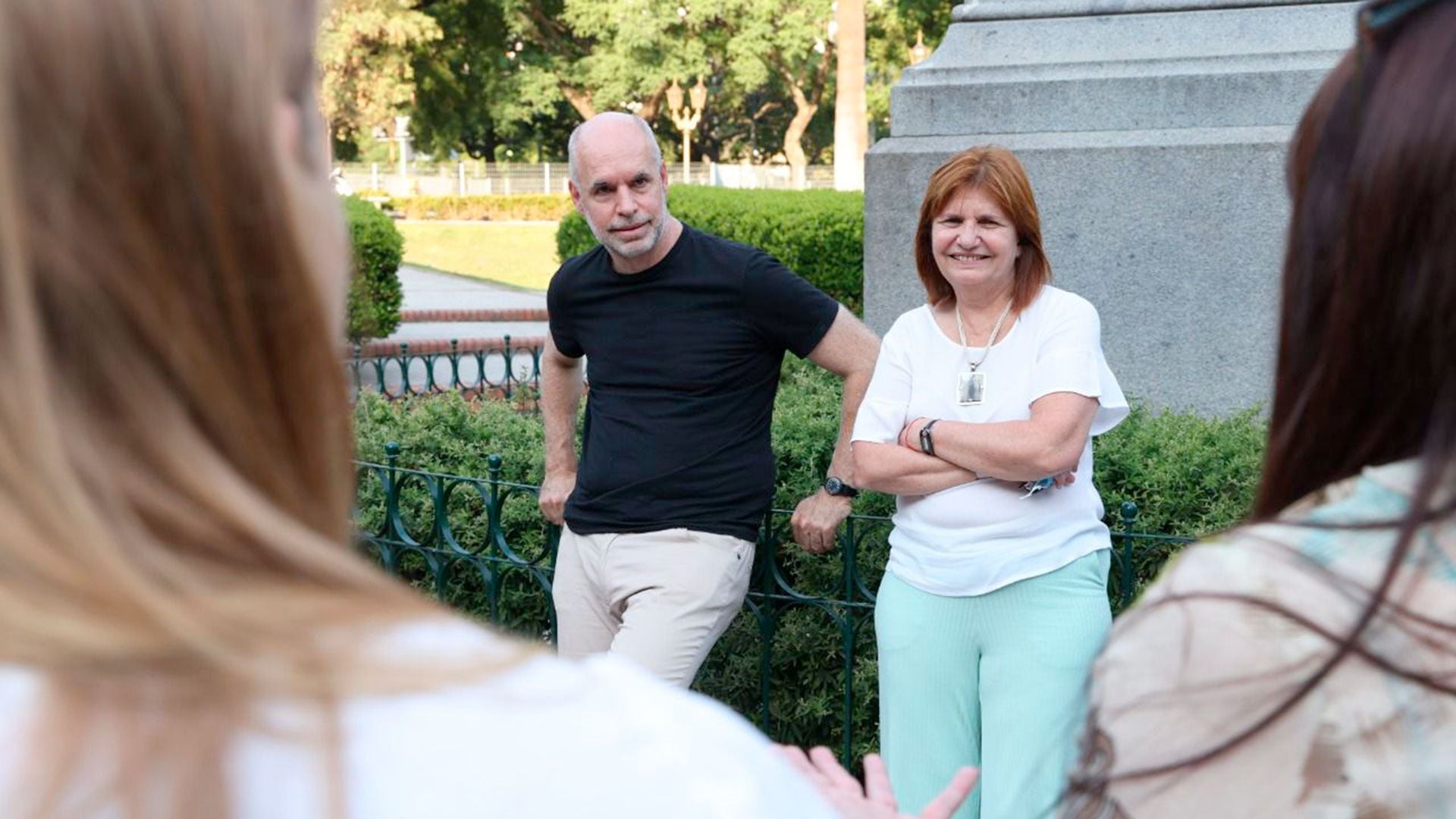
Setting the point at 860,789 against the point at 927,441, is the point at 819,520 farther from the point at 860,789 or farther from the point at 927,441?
the point at 860,789

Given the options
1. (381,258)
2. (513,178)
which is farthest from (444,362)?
(513,178)

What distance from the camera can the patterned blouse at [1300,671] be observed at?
1188 mm

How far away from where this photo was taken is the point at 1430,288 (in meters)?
1.25

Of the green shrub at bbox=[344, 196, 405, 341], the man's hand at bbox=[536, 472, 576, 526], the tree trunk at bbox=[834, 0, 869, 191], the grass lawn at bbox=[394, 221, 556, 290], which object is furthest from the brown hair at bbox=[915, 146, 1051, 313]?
the tree trunk at bbox=[834, 0, 869, 191]

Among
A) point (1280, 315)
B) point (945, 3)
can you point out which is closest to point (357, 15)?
point (945, 3)

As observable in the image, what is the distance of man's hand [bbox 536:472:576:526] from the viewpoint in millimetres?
4055

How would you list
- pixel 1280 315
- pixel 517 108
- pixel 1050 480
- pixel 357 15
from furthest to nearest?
pixel 517 108 → pixel 357 15 → pixel 1050 480 → pixel 1280 315

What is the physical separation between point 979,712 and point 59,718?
278 cm

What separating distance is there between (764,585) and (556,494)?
61 cm

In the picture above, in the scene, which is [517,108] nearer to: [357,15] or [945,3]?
[357,15]

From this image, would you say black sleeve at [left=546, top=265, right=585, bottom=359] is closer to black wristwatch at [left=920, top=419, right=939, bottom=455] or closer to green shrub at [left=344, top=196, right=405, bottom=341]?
black wristwatch at [left=920, top=419, right=939, bottom=455]

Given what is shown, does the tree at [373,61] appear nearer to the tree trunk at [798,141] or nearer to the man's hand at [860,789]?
the tree trunk at [798,141]

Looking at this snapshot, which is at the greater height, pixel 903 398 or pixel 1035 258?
pixel 1035 258

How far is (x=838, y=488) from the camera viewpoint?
377 cm
